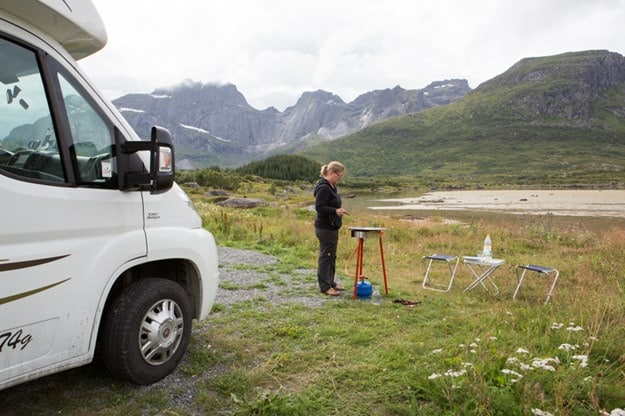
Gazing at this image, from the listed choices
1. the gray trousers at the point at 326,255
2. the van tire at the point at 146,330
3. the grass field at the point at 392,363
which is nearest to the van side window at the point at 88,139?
the van tire at the point at 146,330

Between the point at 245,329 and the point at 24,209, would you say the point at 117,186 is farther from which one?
the point at 245,329

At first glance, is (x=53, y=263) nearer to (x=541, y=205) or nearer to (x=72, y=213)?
(x=72, y=213)

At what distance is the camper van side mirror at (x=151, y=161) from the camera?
311cm

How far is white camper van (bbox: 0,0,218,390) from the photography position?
2.65m

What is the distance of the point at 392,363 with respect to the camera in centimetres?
430

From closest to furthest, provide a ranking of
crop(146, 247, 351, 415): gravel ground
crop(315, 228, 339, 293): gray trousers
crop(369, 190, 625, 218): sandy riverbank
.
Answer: crop(146, 247, 351, 415): gravel ground < crop(315, 228, 339, 293): gray trousers < crop(369, 190, 625, 218): sandy riverbank

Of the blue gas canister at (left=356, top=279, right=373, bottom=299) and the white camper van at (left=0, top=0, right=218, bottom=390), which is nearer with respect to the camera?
the white camper van at (left=0, top=0, right=218, bottom=390)

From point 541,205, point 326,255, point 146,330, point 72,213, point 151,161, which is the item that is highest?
point 151,161

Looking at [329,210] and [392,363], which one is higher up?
[329,210]

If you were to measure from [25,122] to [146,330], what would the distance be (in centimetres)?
191

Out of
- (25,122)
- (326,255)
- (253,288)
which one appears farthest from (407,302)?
(25,122)

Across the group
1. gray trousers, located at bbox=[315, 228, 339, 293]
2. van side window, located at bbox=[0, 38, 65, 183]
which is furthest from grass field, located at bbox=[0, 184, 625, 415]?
van side window, located at bbox=[0, 38, 65, 183]

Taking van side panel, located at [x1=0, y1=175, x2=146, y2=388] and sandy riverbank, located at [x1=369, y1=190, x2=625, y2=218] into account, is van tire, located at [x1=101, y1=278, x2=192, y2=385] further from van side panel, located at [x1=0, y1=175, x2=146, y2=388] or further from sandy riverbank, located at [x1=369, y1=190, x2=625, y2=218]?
sandy riverbank, located at [x1=369, y1=190, x2=625, y2=218]

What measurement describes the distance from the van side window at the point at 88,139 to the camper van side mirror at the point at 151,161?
0.34 ft
